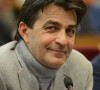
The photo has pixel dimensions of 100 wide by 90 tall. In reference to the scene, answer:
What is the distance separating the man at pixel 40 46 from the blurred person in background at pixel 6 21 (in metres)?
1.79

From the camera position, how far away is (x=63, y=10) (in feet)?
4.95

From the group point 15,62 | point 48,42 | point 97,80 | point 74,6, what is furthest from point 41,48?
point 97,80

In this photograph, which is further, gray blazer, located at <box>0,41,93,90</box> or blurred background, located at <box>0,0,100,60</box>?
blurred background, located at <box>0,0,100,60</box>

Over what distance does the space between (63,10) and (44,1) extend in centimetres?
11

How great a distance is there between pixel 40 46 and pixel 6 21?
2346 mm

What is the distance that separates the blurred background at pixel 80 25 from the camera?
361 cm

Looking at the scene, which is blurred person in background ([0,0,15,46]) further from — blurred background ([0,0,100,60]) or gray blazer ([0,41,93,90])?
gray blazer ([0,41,93,90])

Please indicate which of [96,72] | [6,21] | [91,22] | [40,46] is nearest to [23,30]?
[40,46]

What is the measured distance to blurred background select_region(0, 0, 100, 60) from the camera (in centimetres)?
361

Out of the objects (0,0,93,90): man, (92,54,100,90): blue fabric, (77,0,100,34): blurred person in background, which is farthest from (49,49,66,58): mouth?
(77,0,100,34): blurred person in background

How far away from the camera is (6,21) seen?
12.3 feet

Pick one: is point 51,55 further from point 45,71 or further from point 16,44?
point 16,44

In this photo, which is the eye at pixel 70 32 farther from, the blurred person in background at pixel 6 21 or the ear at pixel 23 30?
the blurred person in background at pixel 6 21

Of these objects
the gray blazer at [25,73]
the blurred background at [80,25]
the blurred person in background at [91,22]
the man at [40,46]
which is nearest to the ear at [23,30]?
the man at [40,46]
